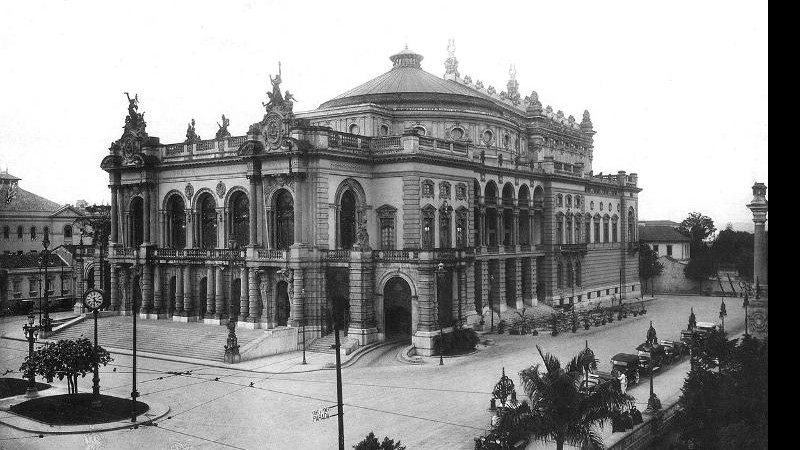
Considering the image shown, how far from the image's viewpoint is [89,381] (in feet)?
117

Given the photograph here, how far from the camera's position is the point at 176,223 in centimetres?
5450

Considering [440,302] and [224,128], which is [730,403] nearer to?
[440,302]

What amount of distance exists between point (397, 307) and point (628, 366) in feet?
52.8

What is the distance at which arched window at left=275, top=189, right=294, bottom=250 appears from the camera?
4641cm

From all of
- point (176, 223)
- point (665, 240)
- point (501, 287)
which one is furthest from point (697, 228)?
point (176, 223)

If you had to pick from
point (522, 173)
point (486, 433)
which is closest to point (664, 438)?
point (486, 433)

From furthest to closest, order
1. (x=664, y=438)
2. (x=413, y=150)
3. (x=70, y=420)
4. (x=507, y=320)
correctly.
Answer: (x=507, y=320), (x=413, y=150), (x=70, y=420), (x=664, y=438)

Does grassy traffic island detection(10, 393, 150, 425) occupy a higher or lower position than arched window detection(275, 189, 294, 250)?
lower

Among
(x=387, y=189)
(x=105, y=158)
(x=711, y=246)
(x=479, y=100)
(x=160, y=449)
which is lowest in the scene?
(x=160, y=449)

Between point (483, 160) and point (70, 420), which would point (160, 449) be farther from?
point (483, 160)

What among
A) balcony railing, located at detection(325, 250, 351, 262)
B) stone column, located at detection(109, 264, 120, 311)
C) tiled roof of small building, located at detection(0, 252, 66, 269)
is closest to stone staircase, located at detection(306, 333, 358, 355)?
balcony railing, located at detection(325, 250, 351, 262)

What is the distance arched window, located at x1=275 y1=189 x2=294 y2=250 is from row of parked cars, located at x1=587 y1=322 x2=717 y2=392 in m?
22.5

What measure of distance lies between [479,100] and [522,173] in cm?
805

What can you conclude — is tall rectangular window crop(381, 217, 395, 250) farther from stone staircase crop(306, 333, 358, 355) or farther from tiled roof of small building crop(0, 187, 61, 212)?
tiled roof of small building crop(0, 187, 61, 212)
